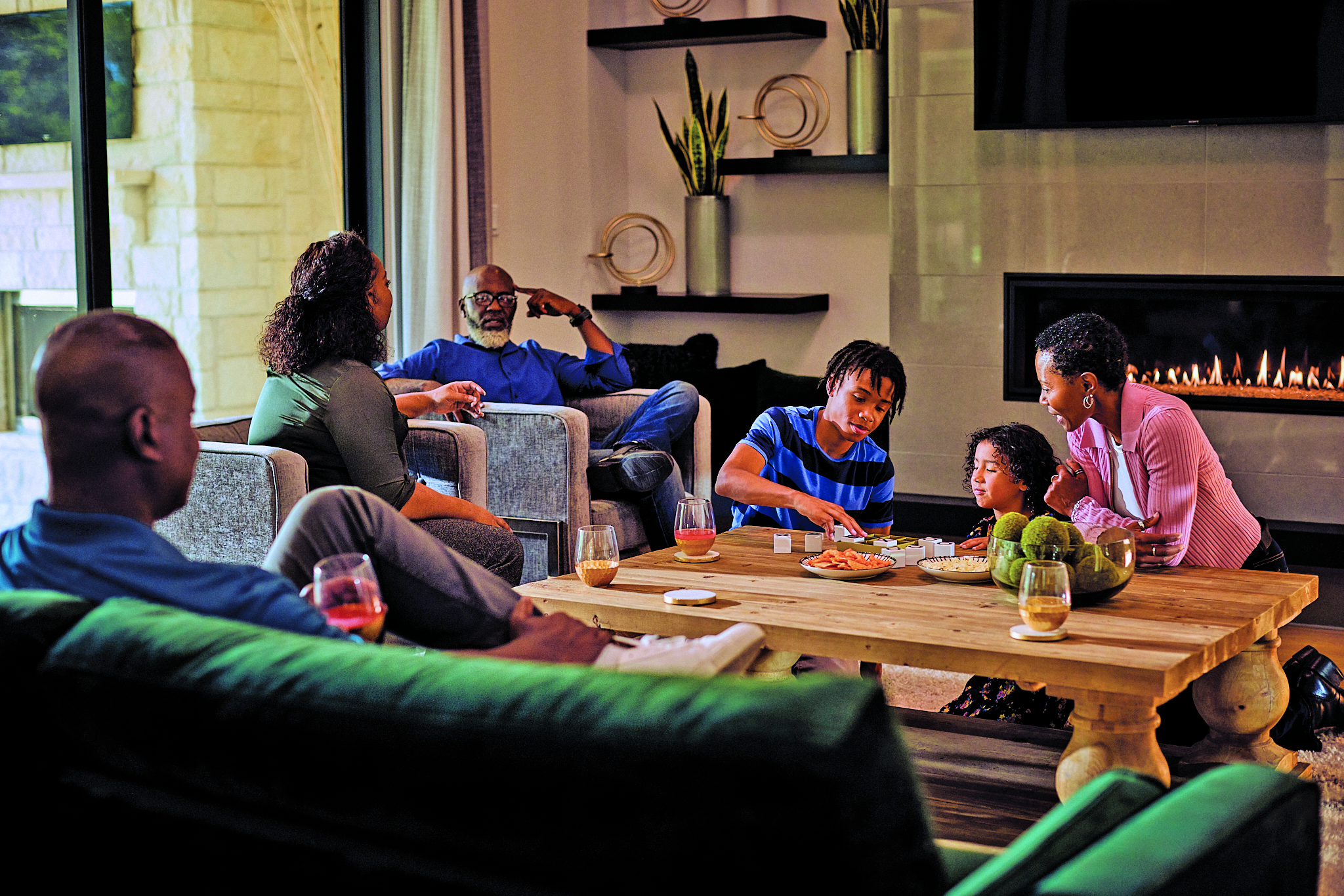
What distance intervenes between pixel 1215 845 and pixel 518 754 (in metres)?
0.58

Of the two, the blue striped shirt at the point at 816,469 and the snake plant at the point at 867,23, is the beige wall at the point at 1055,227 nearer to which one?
the snake plant at the point at 867,23

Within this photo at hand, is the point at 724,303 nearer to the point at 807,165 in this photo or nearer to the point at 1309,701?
the point at 807,165

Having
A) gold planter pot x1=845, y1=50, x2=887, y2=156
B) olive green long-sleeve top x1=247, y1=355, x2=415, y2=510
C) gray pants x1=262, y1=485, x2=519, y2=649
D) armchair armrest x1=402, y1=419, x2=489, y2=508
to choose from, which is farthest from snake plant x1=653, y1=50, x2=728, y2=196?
gray pants x1=262, y1=485, x2=519, y2=649

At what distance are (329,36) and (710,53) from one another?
174 centimetres

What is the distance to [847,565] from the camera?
264 centimetres

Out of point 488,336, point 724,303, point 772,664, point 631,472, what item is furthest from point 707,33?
point 772,664

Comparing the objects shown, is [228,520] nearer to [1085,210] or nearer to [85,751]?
[85,751]

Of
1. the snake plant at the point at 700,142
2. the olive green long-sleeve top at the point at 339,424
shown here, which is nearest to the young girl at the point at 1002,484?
the olive green long-sleeve top at the point at 339,424

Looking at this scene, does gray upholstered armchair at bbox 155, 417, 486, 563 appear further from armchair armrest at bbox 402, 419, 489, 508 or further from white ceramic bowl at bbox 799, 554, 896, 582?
white ceramic bowl at bbox 799, 554, 896, 582

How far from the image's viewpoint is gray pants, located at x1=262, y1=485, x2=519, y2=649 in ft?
5.36

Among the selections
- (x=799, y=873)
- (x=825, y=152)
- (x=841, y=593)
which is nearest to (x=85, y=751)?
(x=799, y=873)

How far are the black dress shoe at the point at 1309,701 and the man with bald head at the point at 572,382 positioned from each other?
1783 millimetres

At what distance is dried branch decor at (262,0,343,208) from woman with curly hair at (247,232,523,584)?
187cm

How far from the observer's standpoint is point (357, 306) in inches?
127
